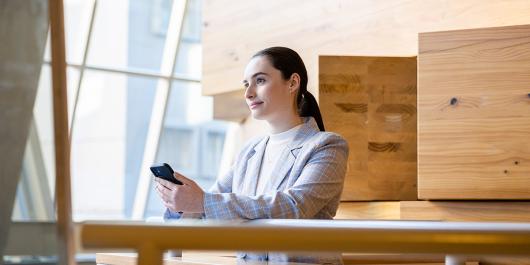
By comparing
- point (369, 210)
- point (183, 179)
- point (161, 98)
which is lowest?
point (369, 210)

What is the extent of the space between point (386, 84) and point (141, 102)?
577cm

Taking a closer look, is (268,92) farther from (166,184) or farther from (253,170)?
(166,184)

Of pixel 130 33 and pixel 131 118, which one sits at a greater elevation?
pixel 130 33

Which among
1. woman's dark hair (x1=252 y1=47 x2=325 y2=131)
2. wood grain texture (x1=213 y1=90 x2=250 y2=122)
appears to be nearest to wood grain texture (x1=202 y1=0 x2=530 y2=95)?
wood grain texture (x1=213 y1=90 x2=250 y2=122)

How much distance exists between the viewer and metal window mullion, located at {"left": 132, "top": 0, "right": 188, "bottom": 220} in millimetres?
8523

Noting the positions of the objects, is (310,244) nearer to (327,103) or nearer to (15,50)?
(15,50)

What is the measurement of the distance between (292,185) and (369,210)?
140cm

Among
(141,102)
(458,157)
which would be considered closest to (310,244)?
(458,157)

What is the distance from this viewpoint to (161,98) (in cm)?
855

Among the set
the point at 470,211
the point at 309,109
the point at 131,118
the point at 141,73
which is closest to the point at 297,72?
the point at 309,109

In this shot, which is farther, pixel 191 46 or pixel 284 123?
pixel 191 46

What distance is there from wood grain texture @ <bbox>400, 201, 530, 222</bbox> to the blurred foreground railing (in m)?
2.88

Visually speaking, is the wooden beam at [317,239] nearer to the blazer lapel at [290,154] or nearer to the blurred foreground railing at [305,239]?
the blurred foreground railing at [305,239]

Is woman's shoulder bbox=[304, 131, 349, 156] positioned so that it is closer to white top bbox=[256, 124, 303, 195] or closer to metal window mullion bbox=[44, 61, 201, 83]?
white top bbox=[256, 124, 303, 195]
